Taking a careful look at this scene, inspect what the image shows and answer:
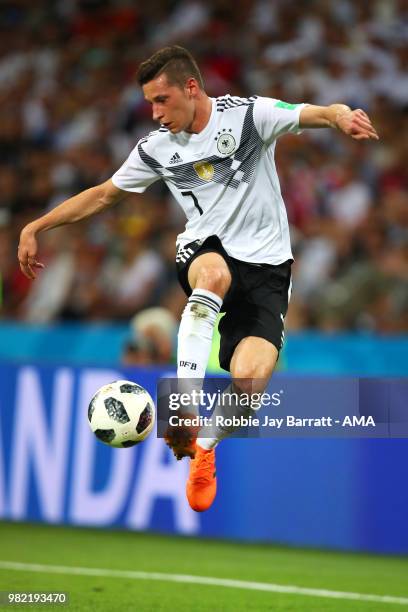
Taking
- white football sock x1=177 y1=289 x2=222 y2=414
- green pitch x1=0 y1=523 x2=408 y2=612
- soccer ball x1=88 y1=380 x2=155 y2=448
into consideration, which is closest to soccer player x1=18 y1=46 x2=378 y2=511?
white football sock x1=177 y1=289 x2=222 y2=414

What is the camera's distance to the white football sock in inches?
261

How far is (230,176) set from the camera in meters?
7.05

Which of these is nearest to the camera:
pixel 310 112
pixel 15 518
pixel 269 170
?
pixel 310 112

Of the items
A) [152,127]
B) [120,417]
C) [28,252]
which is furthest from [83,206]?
[152,127]

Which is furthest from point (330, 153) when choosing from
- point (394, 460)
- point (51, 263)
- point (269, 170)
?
point (269, 170)

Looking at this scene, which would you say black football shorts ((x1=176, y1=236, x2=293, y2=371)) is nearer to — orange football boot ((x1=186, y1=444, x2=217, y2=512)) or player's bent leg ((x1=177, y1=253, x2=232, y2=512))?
player's bent leg ((x1=177, y1=253, x2=232, y2=512))

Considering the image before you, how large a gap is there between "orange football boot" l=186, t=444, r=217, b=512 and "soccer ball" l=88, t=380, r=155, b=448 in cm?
33

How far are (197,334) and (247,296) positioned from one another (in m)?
0.61

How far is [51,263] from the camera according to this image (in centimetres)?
1484

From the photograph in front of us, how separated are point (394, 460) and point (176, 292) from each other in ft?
13.2

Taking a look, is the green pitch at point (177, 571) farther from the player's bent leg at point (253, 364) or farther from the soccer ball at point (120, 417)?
the player's bent leg at point (253, 364)

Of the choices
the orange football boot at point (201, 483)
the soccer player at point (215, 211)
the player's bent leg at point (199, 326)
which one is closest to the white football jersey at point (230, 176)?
the soccer player at point (215, 211)

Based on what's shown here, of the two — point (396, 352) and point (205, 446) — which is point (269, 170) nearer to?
point (205, 446)

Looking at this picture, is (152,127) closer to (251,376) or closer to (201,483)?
(251,376)
